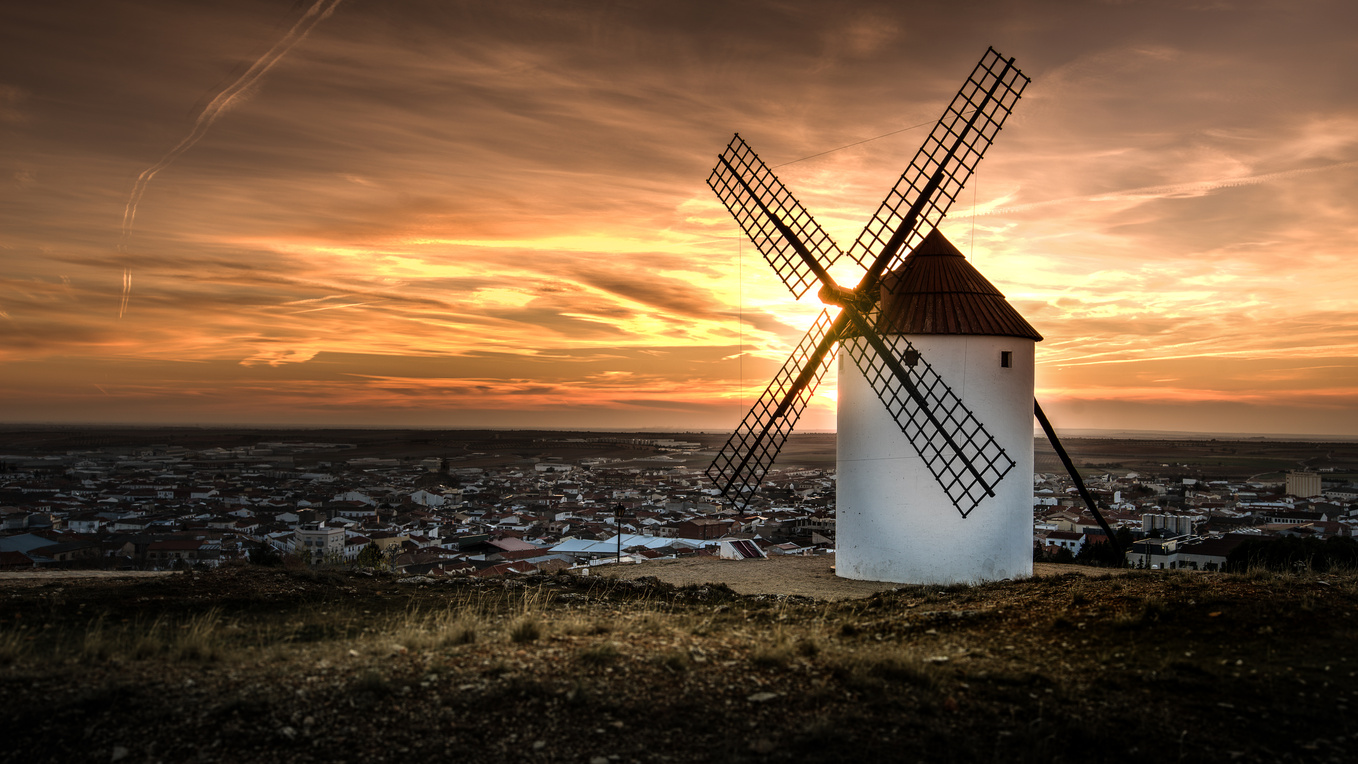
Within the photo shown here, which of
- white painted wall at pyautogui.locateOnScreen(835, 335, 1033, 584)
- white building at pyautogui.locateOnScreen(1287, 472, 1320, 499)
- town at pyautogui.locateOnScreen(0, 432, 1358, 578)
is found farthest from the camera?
white building at pyautogui.locateOnScreen(1287, 472, 1320, 499)

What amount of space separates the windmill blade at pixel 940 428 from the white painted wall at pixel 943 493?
19cm

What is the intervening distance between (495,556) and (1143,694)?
40.2 m

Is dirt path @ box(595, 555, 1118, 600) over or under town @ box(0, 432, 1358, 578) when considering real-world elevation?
over

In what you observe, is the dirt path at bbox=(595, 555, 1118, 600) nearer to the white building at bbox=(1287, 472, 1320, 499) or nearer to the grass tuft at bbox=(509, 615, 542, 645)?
the grass tuft at bbox=(509, 615, 542, 645)

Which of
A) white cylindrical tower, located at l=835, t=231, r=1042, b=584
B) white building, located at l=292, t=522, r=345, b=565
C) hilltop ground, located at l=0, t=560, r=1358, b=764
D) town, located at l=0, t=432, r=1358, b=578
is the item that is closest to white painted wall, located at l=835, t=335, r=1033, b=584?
white cylindrical tower, located at l=835, t=231, r=1042, b=584

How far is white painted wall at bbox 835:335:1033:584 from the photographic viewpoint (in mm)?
16266

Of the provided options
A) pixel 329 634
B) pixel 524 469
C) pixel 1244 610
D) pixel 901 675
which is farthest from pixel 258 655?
pixel 524 469

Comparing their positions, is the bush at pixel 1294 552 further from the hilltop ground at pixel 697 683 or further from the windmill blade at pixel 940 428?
the hilltop ground at pixel 697 683

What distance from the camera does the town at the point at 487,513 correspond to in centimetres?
3750

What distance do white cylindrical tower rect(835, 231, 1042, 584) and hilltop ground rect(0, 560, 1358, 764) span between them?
19.3 ft

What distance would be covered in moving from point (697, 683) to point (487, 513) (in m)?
72.9

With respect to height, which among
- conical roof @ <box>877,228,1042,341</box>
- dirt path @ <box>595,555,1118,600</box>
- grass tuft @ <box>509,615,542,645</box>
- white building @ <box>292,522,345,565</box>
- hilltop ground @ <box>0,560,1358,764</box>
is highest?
conical roof @ <box>877,228,1042,341</box>

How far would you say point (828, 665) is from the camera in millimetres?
7461

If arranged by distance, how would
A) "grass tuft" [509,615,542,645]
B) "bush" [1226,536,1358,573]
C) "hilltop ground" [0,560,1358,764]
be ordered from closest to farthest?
1. "hilltop ground" [0,560,1358,764]
2. "grass tuft" [509,615,542,645]
3. "bush" [1226,536,1358,573]
